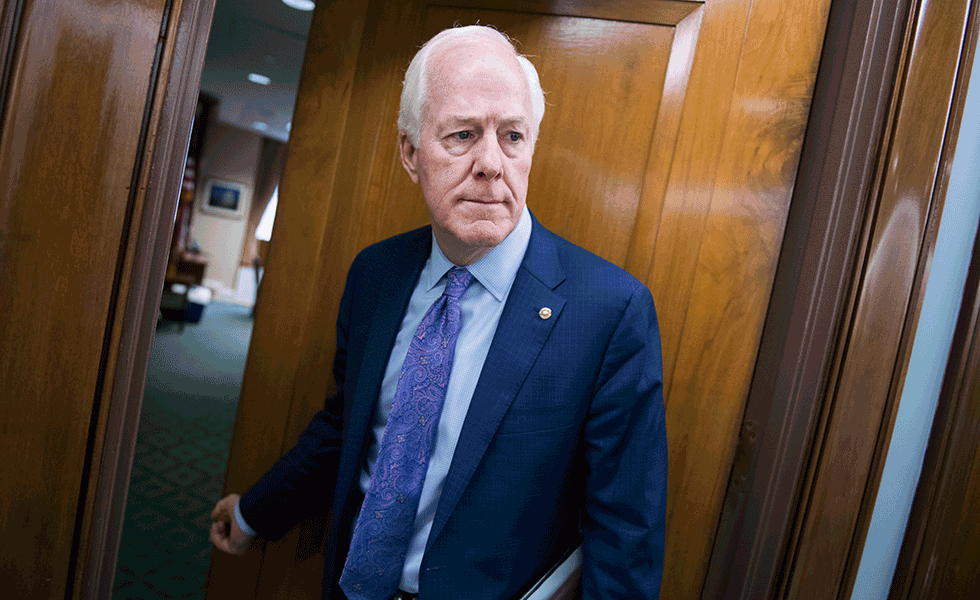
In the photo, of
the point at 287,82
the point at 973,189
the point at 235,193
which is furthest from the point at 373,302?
A: the point at 235,193

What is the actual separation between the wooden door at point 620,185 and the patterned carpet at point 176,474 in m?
1.21

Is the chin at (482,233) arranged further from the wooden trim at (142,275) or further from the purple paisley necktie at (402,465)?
the wooden trim at (142,275)

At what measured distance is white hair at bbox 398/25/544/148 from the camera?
100 cm

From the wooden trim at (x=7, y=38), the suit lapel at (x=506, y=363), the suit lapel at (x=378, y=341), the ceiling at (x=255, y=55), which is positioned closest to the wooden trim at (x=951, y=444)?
the suit lapel at (x=506, y=363)

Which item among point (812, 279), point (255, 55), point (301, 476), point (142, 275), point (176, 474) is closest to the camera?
point (142, 275)

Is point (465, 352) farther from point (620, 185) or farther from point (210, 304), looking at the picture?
point (210, 304)

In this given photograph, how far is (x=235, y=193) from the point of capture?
12.1 meters

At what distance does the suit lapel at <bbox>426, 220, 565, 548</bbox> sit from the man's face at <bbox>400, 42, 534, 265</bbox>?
114mm

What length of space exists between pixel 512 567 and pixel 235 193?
1284 cm

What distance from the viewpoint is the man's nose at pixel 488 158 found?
948 millimetres

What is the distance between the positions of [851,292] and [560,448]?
635 millimetres

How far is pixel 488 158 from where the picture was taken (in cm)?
95

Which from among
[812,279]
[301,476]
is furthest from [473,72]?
[301,476]

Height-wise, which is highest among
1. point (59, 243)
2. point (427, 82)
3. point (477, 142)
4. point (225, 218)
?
point (427, 82)
